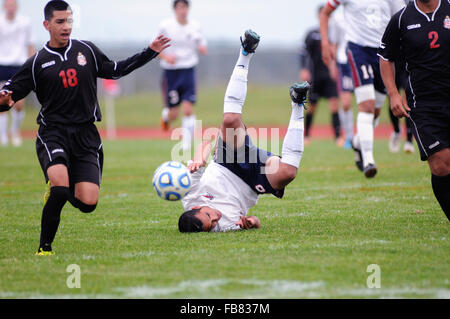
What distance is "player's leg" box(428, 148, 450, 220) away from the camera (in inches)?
231

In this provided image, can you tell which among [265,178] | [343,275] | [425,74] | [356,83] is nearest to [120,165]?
[356,83]

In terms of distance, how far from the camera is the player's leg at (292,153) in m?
6.30

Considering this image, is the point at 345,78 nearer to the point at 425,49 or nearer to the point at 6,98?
the point at 425,49

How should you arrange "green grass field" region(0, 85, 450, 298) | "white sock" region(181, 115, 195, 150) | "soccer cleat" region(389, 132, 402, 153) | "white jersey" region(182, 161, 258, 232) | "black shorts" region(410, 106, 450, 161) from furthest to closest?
"white sock" region(181, 115, 195, 150)
"soccer cleat" region(389, 132, 402, 153)
"white jersey" region(182, 161, 258, 232)
"black shorts" region(410, 106, 450, 161)
"green grass field" region(0, 85, 450, 298)

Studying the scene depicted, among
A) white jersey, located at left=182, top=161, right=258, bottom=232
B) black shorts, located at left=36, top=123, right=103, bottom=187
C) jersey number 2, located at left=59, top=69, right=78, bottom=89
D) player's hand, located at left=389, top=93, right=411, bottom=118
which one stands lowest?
white jersey, located at left=182, top=161, right=258, bottom=232

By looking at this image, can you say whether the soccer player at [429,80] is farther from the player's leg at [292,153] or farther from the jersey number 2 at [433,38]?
the player's leg at [292,153]

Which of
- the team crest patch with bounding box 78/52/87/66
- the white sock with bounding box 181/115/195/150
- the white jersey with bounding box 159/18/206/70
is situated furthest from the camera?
the white jersey with bounding box 159/18/206/70

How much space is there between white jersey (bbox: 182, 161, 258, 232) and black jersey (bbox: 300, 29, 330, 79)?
37.6 ft

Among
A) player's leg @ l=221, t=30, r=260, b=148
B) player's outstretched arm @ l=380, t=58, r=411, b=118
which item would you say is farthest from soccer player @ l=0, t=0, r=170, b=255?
player's outstretched arm @ l=380, t=58, r=411, b=118

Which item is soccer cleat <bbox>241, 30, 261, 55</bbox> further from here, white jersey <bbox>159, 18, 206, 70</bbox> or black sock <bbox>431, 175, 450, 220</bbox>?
white jersey <bbox>159, 18, 206, 70</bbox>
